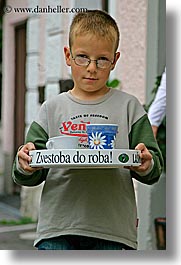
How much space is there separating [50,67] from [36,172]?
0.83 meters

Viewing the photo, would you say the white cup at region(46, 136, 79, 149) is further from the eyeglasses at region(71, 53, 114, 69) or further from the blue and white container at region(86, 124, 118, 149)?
the eyeglasses at region(71, 53, 114, 69)

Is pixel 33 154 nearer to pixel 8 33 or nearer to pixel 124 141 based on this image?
pixel 124 141

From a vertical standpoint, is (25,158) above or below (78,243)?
above

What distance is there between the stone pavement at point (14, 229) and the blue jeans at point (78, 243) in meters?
0.58

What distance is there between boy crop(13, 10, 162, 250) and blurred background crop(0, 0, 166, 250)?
0.43 meters

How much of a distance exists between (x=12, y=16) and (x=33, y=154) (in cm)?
82

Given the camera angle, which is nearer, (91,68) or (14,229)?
(91,68)

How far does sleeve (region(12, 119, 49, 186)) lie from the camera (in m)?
1.55

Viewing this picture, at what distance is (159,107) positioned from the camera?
2.12 meters

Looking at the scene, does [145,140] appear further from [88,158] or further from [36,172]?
[36,172]

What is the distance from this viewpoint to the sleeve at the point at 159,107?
82.7 inches

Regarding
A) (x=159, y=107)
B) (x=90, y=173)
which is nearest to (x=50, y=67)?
(x=159, y=107)

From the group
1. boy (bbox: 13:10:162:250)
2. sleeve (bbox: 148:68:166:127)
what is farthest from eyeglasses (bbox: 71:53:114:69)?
sleeve (bbox: 148:68:166:127)

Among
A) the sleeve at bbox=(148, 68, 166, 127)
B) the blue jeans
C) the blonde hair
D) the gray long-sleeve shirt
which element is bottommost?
the blue jeans
